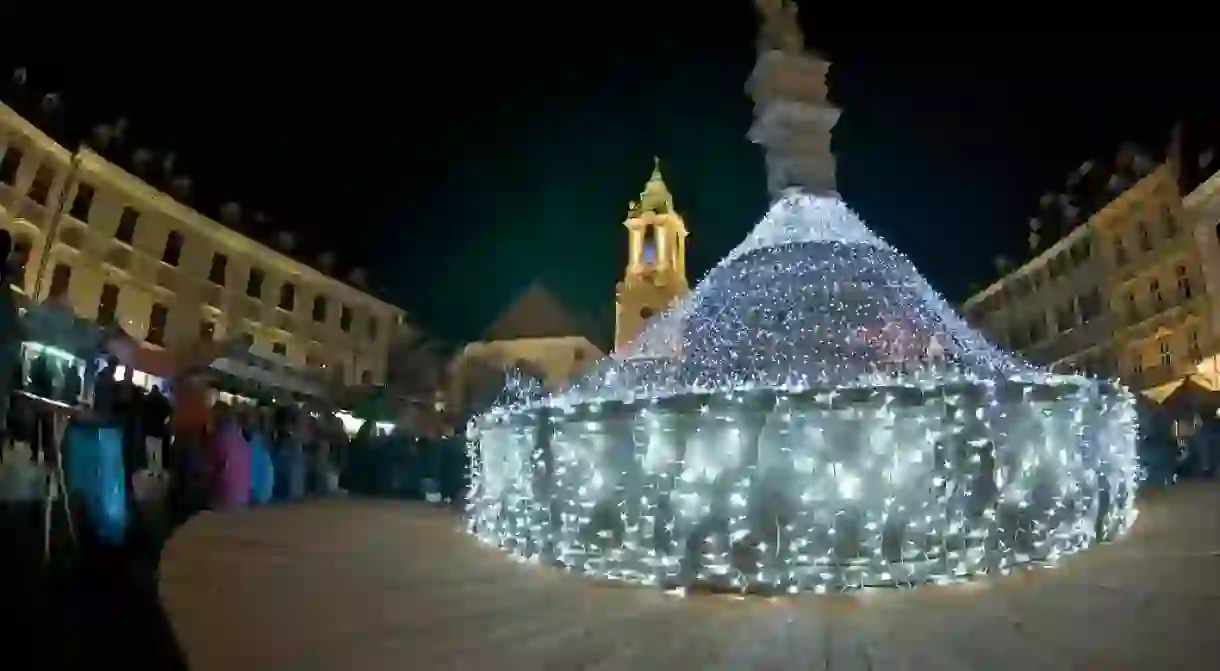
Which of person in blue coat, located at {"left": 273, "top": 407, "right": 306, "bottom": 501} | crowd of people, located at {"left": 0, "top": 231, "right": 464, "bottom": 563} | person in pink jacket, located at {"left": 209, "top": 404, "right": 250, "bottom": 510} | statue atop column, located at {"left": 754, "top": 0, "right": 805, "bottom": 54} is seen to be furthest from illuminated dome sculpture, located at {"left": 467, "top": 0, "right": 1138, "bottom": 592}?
person in blue coat, located at {"left": 273, "top": 407, "right": 306, "bottom": 501}

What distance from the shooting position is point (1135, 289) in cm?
3569

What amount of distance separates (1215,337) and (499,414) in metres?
29.8

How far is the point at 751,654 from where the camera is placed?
4.48m

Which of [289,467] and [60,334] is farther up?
[60,334]

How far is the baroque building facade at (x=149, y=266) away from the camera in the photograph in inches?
1030

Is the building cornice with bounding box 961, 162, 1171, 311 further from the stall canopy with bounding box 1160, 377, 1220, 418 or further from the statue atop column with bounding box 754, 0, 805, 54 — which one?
the statue atop column with bounding box 754, 0, 805, 54

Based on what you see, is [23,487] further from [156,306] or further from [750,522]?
[156,306]

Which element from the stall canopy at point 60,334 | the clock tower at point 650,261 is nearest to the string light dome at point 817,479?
the stall canopy at point 60,334

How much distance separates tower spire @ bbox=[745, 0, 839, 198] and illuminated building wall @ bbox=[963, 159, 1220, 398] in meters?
23.0

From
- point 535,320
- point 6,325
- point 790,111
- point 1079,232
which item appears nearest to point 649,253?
point 535,320

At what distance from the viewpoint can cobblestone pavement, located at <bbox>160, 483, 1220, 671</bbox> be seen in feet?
14.2

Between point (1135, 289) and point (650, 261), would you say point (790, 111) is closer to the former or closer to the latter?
point (1135, 289)

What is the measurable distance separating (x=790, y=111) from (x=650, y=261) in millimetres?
37043

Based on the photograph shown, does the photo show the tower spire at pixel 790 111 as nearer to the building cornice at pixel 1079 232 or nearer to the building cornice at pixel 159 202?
the building cornice at pixel 159 202
